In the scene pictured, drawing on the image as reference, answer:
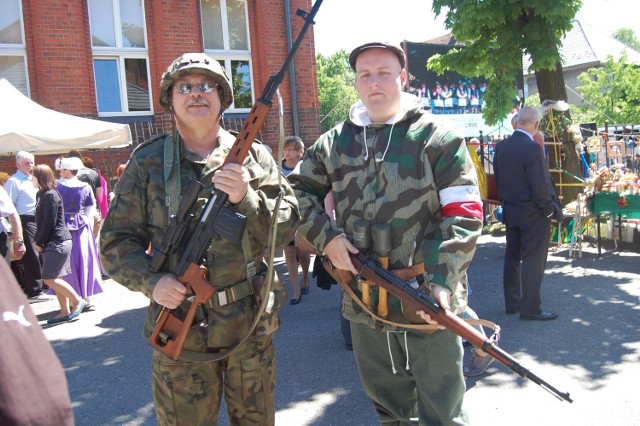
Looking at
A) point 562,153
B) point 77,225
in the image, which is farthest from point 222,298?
point 562,153

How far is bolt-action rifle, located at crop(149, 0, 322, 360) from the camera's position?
242cm

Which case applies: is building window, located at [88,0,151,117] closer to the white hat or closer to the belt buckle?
the white hat

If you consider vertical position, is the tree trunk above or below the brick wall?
below

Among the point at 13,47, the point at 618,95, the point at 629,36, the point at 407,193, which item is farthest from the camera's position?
the point at 629,36

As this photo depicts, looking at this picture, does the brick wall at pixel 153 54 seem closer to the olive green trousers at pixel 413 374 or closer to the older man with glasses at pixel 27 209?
the older man with glasses at pixel 27 209

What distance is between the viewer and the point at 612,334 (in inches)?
211

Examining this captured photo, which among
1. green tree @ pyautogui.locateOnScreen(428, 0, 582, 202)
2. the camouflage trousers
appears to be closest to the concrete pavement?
the camouflage trousers

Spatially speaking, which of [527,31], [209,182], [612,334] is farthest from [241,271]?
[527,31]

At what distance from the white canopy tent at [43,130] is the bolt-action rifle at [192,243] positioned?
6.95m

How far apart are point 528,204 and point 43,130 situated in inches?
270

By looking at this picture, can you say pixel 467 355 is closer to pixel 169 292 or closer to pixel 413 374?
pixel 413 374

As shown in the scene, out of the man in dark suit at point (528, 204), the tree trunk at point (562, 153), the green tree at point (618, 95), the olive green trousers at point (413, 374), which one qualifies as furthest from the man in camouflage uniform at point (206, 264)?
the green tree at point (618, 95)

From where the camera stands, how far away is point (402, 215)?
254 centimetres

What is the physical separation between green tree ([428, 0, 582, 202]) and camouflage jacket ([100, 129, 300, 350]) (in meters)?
6.72
